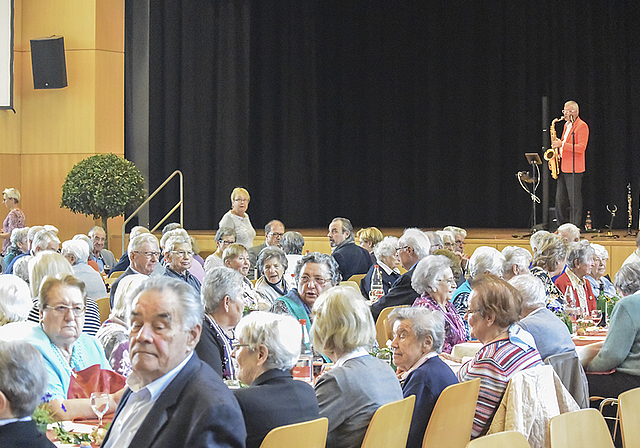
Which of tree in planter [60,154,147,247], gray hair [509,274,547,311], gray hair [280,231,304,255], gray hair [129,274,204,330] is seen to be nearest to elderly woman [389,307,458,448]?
gray hair [509,274,547,311]

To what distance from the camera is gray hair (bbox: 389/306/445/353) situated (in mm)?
3566

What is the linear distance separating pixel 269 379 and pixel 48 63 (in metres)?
11.4

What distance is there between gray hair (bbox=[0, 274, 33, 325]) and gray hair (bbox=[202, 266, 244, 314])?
0.87m

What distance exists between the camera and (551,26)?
48.5 feet

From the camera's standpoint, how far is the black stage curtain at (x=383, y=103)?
1417 centimetres

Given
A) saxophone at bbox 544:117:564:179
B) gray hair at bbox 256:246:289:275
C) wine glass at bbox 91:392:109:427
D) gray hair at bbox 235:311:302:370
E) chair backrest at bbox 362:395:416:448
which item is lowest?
chair backrest at bbox 362:395:416:448

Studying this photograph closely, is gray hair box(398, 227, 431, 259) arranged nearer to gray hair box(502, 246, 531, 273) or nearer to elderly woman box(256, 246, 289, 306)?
gray hair box(502, 246, 531, 273)

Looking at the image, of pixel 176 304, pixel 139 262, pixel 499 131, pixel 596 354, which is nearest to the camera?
pixel 176 304

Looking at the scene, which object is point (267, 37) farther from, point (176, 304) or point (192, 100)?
point (176, 304)

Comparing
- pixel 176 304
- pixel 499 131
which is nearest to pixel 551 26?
pixel 499 131

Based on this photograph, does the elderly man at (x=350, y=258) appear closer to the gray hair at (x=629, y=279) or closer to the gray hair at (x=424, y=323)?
the gray hair at (x=629, y=279)

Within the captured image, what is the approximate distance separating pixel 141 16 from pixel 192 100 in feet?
5.13

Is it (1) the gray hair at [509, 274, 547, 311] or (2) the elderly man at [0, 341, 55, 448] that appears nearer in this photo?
(2) the elderly man at [0, 341, 55, 448]

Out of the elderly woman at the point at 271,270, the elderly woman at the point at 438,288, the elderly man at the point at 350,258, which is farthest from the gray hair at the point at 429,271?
the elderly man at the point at 350,258
